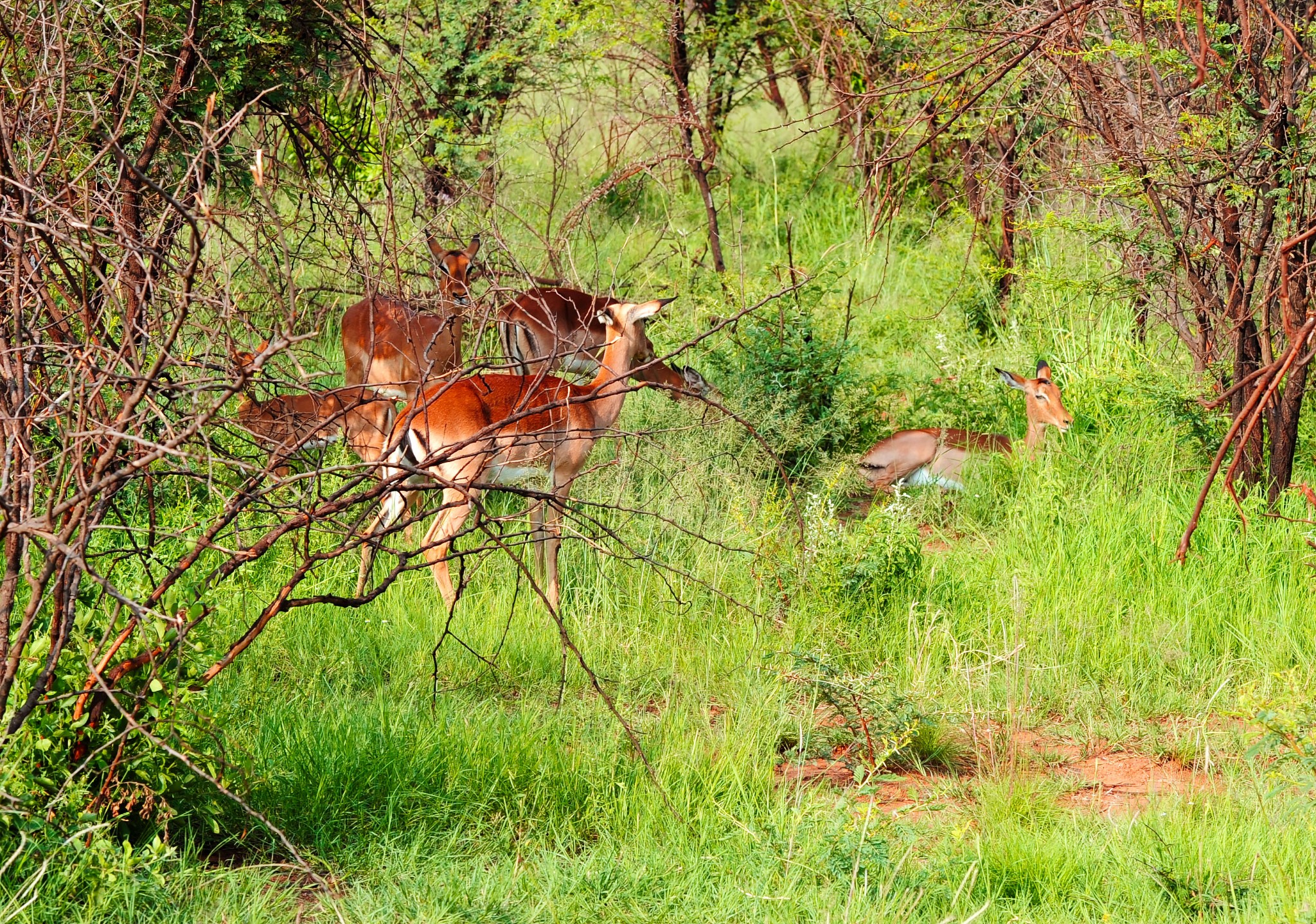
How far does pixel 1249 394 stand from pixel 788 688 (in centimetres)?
261

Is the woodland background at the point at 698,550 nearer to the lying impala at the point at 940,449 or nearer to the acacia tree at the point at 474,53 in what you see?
the acacia tree at the point at 474,53

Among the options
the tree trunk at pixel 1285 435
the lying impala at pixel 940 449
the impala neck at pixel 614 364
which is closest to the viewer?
the tree trunk at pixel 1285 435

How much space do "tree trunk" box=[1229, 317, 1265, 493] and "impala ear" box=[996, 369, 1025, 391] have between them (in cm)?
151

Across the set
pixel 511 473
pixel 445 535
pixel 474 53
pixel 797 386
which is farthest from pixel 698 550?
pixel 474 53

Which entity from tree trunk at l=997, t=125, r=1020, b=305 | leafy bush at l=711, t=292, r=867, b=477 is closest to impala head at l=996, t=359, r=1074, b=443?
tree trunk at l=997, t=125, r=1020, b=305

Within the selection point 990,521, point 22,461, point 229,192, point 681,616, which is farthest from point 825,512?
point 22,461

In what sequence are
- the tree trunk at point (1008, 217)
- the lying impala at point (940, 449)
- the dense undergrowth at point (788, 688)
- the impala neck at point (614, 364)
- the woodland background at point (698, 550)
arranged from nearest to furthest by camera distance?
the woodland background at point (698, 550) < the dense undergrowth at point (788, 688) < the impala neck at point (614, 364) < the lying impala at point (940, 449) < the tree trunk at point (1008, 217)

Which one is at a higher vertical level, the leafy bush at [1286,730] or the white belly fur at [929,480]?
the leafy bush at [1286,730]

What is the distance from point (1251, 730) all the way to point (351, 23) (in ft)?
13.3

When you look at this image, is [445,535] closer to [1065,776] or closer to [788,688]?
[788,688]

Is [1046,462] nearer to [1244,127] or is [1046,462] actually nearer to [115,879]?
[1244,127]

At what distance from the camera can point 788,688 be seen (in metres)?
4.30

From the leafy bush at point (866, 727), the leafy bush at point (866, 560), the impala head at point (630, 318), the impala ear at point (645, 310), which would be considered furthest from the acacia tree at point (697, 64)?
the leafy bush at point (866, 727)

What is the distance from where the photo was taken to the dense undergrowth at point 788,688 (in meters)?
3.09
